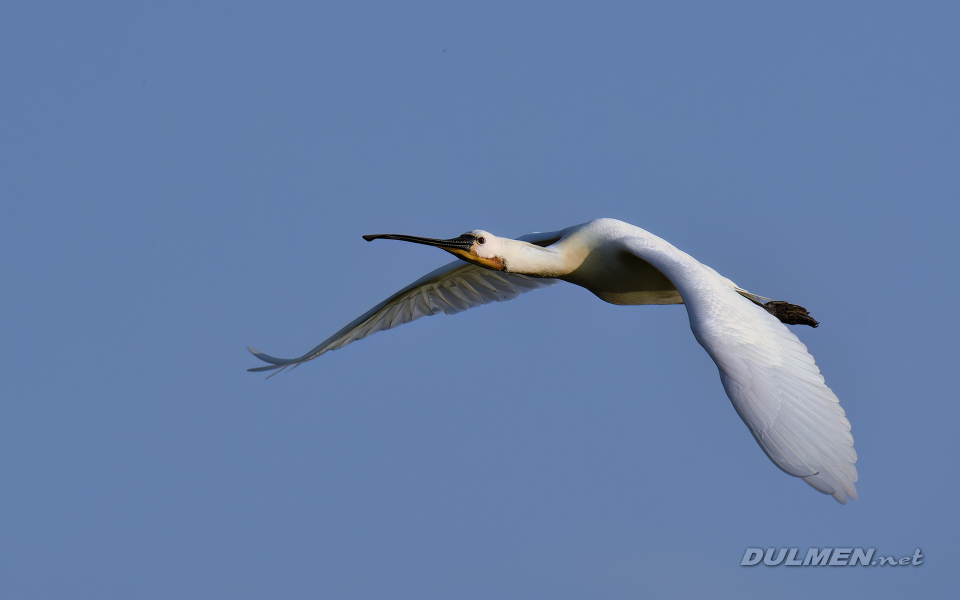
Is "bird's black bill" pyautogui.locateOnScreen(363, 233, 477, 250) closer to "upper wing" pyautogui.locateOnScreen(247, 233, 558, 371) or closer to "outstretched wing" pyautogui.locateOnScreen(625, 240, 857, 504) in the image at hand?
"upper wing" pyautogui.locateOnScreen(247, 233, 558, 371)

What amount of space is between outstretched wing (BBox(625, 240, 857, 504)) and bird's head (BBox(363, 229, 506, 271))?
11.2 ft

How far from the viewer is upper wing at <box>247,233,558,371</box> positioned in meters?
18.4

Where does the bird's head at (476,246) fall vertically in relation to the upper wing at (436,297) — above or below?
above

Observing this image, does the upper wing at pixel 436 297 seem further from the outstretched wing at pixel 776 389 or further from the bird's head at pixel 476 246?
the outstretched wing at pixel 776 389

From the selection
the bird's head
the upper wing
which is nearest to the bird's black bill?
the bird's head

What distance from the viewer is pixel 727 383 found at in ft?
37.9

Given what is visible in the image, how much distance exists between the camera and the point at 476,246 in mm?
15828

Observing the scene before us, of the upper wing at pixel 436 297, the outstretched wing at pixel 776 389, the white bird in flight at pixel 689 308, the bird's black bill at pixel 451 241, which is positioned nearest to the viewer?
the outstretched wing at pixel 776 389

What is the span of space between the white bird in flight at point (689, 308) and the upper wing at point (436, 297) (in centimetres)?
2

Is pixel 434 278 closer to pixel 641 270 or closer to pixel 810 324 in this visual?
pixel 641 270

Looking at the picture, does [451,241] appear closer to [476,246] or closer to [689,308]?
[476,246]

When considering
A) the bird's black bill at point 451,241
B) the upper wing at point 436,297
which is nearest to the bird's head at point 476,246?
the bird's black bill at point 451,241

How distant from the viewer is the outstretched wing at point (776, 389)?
35.6ft

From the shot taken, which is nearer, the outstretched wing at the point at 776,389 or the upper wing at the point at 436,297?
the outstretched wing at the point at 776,389
